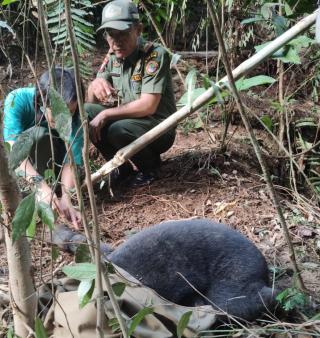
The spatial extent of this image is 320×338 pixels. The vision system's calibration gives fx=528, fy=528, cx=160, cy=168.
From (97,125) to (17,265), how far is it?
2107mm

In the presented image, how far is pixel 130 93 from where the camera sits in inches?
168

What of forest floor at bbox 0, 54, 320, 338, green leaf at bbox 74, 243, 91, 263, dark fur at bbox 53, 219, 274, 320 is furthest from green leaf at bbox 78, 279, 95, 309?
forest floor at bbox 0, 54, 320, 338

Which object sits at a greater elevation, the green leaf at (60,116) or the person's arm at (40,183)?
the green leaf at (60,116)

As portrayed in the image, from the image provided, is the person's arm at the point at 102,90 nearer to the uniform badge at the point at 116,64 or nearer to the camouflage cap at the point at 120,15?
the uniform badge at the point at 116,64

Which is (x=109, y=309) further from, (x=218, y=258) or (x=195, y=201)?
(x=195, y=201)

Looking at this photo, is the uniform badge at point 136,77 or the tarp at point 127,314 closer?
the tarp at point 127,314

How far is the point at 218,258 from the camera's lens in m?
2.89

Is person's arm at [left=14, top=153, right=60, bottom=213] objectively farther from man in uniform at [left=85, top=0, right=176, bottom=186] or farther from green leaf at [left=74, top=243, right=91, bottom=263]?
man in uniform at [left=85, top=0, right=176, bottom=186]


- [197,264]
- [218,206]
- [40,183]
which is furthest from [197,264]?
[218,206]

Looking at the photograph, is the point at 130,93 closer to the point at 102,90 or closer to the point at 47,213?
the point at 102,90

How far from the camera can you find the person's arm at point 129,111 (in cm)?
405

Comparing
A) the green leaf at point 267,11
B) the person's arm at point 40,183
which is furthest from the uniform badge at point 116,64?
the green leaf at point 267,11

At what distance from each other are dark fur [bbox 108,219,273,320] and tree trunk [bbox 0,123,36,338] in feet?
2.55

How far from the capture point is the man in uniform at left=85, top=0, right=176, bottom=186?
402 centimetres
